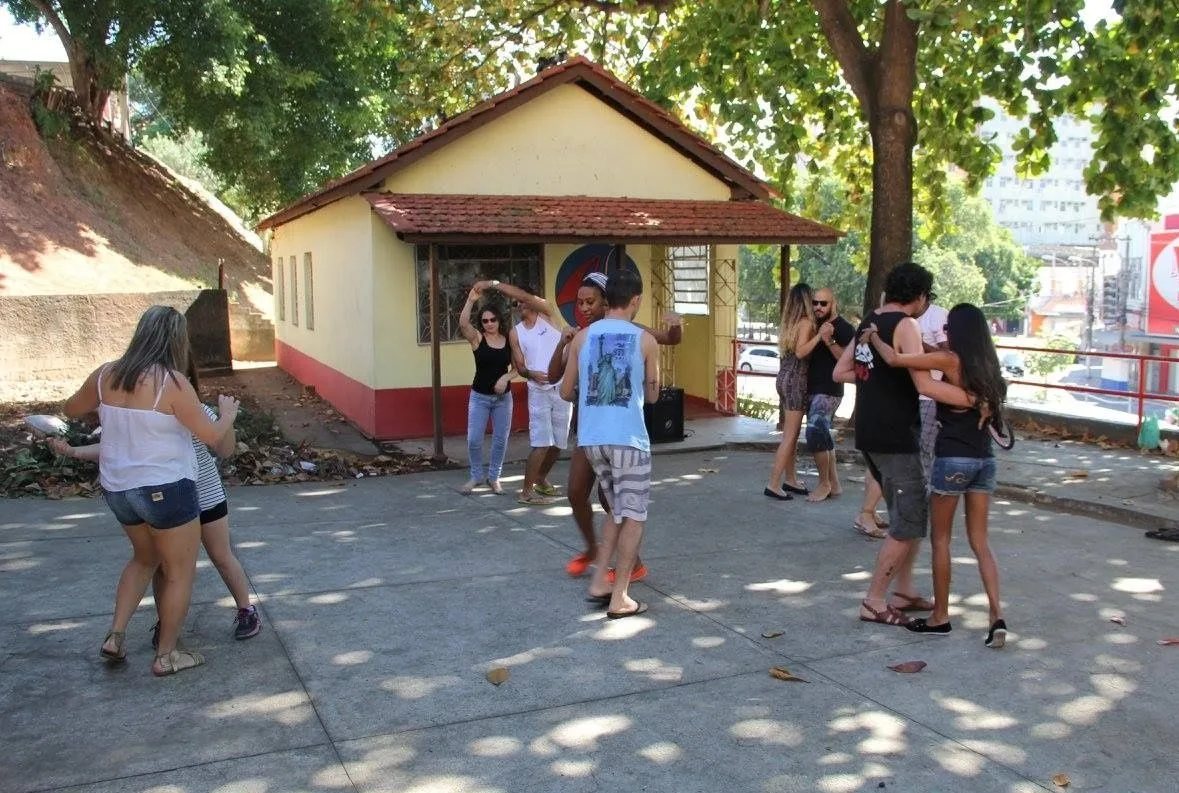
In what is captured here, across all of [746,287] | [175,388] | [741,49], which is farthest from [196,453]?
[746,287]

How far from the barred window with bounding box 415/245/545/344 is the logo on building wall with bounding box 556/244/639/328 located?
0.30 metres

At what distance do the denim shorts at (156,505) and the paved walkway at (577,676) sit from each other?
738 mm

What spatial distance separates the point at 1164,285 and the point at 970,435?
4829 centimetres

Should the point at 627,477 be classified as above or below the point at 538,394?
below

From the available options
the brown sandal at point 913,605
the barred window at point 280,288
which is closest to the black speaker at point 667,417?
the brown sandal at point 913,605

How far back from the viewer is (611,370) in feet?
18.4

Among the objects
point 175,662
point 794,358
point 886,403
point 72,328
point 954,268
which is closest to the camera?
point 175,662

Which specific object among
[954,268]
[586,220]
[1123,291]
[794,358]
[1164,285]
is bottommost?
[794,358]

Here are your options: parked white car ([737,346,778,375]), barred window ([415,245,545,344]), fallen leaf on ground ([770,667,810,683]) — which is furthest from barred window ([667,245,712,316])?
parked white car ([737,346,778,375])

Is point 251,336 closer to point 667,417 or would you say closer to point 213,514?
point 667,417

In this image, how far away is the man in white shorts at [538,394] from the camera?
848 centimetres

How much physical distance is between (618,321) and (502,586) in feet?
5.94

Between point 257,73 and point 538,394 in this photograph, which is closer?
point 538,394

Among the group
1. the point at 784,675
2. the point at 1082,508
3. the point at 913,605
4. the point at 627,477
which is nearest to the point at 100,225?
the point at 627,477
